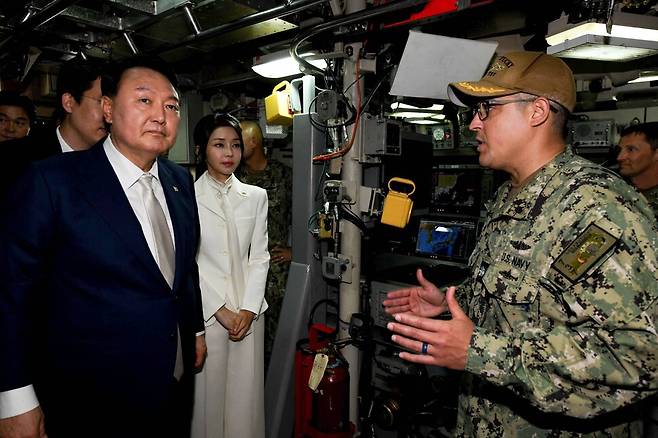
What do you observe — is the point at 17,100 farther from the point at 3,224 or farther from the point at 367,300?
the point at 367,300

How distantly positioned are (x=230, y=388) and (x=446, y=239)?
1740mm

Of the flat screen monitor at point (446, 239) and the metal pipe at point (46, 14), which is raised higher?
the metal pipe at point (46, 14)

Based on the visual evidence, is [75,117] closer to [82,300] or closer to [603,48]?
[82,300]

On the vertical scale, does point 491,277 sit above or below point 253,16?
below

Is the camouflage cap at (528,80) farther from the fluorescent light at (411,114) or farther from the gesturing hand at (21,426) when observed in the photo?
the gesturing hand at (21,426)

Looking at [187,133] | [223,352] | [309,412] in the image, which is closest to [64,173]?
[223,352]

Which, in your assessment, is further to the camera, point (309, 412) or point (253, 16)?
point (309, 412)

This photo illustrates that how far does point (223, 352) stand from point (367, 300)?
0.93 meters

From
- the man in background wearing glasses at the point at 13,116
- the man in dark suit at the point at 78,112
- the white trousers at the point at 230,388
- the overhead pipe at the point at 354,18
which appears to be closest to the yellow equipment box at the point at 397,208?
the overhead pipe at the point at 354,18

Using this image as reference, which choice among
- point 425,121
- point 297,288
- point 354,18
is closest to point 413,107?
point 425,121

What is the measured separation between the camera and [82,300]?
1.40 m

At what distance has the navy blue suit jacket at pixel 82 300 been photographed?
4.30 ft

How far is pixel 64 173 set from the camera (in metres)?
1.40

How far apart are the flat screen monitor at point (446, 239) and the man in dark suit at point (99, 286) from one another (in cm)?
184
